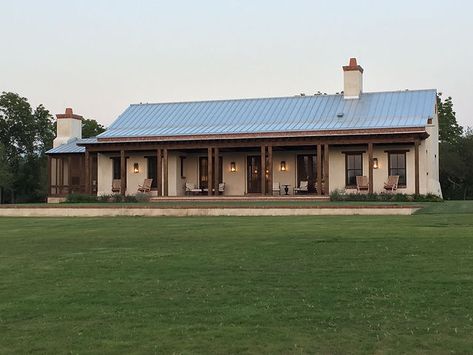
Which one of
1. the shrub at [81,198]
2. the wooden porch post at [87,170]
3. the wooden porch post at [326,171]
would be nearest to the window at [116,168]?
the wooden porch post at [87,170]

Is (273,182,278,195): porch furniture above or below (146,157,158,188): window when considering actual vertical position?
below

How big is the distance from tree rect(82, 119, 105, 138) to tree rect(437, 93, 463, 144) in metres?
28.2

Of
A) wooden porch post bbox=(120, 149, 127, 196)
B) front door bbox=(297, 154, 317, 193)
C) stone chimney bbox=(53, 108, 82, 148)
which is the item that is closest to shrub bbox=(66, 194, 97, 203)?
wooden porch post bbox=(120, 149, 127, 196)

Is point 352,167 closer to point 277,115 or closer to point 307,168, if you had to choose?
point 307,168

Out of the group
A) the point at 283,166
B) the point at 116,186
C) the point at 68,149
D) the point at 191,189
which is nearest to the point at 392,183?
the point at 283,166

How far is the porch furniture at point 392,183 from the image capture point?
28828 millimetres

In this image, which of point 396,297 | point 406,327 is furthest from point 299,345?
point 396,297

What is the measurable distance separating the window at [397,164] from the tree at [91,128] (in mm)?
30868

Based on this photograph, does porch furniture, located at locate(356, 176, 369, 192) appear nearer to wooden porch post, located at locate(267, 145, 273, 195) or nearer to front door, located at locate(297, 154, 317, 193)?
front door, located at locate(297, 154, 317, 193)

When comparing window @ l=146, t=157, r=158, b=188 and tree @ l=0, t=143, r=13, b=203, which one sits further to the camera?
tree @ l=0, t=143, r=13, b=203

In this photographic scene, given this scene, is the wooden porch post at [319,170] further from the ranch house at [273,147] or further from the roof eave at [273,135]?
the roof eave at [273,135]

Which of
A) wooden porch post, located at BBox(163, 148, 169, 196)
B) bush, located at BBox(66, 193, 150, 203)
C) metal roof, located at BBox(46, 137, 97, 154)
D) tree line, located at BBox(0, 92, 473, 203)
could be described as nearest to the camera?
bush, located at BBox(66, 193, 150, 203)

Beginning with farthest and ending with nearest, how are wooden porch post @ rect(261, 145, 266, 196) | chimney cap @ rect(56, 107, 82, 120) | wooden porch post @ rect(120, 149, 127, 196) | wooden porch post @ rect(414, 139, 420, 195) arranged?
chimney cap @ rect(56, 107, 82, 120) < wooden porch post @ rect(120, 149, 127, 196) < wooden porch post @ rect(261, 145, 266, 196) < wooden porch post @ rect(414, 139, 420, 195)

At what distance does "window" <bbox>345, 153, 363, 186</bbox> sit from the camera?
3073cm
